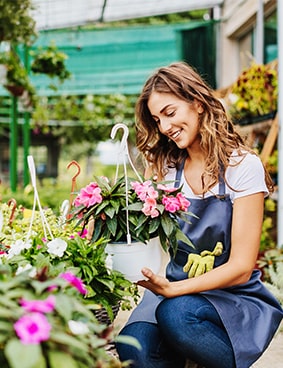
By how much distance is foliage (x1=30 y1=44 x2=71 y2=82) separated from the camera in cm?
755

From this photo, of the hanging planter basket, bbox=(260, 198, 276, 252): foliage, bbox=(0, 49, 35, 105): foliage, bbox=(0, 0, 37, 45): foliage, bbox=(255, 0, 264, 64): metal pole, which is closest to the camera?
bbox=(260, 198, 276, 252): foliage

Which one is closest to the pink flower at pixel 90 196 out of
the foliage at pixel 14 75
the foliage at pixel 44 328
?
the foliage at pixel 44 328

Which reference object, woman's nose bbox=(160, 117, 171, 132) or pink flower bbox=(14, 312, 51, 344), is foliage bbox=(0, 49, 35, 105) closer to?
woman's nose bbox=(160, 117, 171, 132)

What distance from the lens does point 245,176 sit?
6.80 ft

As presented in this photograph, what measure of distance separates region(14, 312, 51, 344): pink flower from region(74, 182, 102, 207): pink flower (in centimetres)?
82

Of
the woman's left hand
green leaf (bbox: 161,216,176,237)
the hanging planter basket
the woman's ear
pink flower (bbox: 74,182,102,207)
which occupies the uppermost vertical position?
the woman's ear

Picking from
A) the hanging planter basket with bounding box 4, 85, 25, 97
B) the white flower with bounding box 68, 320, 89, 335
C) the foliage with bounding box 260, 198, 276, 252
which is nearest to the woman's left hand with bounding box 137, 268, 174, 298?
the white flower with bounding box 68, 320, 89, 335

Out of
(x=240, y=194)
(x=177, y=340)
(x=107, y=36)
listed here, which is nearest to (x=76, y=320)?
(x=177, y=340)

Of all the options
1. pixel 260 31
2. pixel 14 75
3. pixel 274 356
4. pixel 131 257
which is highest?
pixel 260 31

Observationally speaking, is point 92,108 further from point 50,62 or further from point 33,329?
point 33,329

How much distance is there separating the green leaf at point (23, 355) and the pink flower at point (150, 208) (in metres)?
0.84

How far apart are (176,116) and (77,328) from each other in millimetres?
1127

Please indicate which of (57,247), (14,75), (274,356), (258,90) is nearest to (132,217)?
(57,247)

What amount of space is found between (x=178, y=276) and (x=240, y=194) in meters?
0.35
